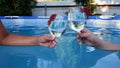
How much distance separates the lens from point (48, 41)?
2.02 m

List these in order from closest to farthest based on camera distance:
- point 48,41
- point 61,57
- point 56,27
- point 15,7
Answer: point 56,27, point 48,41, point 61,57, point 15,7

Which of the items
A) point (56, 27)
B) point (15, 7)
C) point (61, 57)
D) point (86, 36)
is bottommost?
point (61, 57)

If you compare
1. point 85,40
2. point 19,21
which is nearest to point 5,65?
point 85,40

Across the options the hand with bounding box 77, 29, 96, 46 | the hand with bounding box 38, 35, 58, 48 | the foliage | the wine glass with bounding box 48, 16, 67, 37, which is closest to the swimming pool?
the hand with bounding box 77, 29, 96, 46

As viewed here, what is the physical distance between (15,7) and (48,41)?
945 cm

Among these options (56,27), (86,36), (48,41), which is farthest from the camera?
(86,36)

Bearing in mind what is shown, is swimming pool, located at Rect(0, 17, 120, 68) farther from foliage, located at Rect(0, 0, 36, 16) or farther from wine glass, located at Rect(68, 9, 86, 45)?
foliage, located at Rect(0, 0, 36, 16)

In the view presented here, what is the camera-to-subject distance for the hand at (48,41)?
6.37 feet

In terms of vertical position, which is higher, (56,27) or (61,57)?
(56,27)

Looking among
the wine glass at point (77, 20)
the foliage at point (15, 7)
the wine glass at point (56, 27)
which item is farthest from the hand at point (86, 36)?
the foliage at point (15, 7)

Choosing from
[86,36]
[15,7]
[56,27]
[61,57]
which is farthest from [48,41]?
[15,7]

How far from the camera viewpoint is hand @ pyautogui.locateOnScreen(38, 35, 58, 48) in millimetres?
1941

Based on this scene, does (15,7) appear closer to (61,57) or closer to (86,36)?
(61,57)

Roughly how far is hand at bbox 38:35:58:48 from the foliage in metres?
9.33
